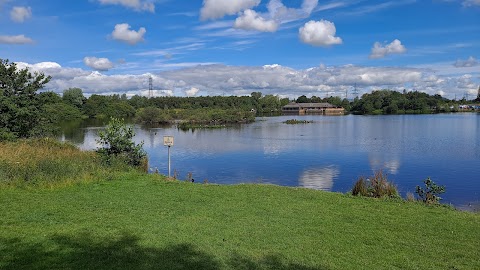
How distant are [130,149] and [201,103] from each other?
126956mm

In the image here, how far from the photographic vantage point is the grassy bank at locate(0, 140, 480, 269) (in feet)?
20.4

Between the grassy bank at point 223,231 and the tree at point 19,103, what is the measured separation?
1061cm

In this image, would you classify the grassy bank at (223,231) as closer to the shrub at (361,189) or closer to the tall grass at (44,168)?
the tall grass at (44,168)

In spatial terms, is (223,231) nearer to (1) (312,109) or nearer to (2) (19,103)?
(2) (19,103)

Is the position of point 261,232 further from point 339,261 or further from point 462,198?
point 462,198

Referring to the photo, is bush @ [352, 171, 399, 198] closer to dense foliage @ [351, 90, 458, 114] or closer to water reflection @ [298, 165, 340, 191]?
water reflection @ [298, 165, 340, 191]

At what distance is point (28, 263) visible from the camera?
5.79 m

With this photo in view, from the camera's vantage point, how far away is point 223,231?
7.84 meters

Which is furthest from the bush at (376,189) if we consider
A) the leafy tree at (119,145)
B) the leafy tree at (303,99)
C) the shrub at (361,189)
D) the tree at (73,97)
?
the leafy tree at (303,99)

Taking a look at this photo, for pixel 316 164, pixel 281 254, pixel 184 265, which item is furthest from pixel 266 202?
pixel 316 164

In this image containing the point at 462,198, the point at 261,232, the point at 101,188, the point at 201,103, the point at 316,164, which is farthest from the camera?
the point at 201,103

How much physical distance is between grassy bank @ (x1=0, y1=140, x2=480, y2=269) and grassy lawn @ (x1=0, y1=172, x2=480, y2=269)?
0.02 m

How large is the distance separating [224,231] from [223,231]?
0.07 feet

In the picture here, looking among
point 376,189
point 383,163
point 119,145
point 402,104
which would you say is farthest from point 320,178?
point 402,104
